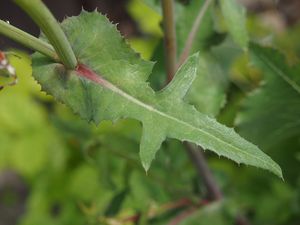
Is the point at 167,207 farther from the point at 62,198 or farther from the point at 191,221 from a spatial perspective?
the point at 62,198

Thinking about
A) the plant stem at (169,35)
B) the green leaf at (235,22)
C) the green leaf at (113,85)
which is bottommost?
the green leaf at (113,85)

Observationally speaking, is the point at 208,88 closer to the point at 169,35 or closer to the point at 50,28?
the point at 169,35

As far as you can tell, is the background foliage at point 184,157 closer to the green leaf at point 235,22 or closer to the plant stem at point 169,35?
the green leaf at point 235,22

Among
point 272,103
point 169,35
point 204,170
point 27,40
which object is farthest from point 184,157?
point 27,40

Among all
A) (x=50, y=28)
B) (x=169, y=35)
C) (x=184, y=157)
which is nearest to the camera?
(x=50, y=28)

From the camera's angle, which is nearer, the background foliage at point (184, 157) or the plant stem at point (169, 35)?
the plant stem at point (169, 35)

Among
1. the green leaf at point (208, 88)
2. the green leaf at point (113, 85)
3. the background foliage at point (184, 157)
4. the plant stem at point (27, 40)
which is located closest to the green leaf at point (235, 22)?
the background foliage at point (184, 157)

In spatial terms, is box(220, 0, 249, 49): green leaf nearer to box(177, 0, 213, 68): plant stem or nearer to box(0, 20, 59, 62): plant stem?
box(177, 0, 213, 68): plant stem
